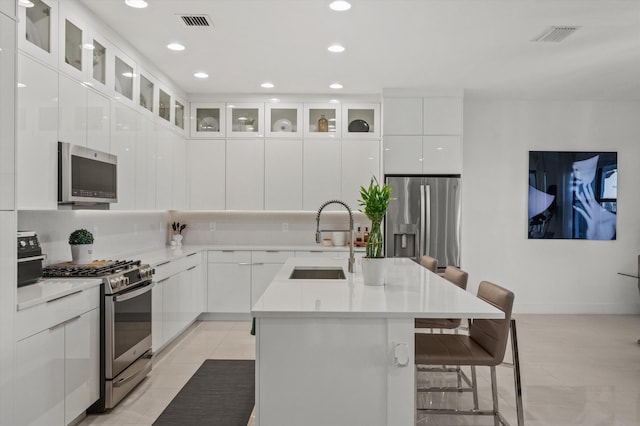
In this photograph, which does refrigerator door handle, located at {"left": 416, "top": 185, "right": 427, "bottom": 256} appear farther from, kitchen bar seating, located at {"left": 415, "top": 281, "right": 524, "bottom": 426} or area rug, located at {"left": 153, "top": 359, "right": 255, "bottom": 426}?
kitchen bar seating, located at {"left": 415, "top": 281, "right": 524, "bottom": 426}

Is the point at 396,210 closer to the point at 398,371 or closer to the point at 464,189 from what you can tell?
the point at 464,189

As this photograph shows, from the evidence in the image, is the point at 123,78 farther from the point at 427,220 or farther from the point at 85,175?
the point at 427,220

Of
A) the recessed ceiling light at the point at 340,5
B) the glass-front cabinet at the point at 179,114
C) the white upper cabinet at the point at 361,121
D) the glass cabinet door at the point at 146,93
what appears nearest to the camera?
the recessed ceiling light at the point at 340,5

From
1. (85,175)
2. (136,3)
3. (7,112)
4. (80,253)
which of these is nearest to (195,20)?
(136,3)

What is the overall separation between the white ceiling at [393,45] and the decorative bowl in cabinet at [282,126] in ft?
1.41

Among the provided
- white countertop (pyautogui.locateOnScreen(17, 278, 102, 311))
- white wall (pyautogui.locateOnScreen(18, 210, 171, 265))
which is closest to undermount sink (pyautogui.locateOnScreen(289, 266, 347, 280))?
white countertop (pyautogui.locateOnScreen(17, 278, 102, 311))

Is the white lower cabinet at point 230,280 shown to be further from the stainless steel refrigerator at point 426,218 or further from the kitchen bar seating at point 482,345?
the kitchen bar seating at point 482,345

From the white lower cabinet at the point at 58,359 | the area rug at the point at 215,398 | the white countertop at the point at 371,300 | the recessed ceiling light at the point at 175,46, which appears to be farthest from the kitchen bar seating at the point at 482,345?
the recessed ceiling light at the point at 175,46

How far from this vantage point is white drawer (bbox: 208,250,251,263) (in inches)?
223

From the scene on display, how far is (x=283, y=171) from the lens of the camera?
593cm

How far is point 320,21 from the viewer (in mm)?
3562

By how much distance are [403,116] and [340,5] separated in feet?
8.09

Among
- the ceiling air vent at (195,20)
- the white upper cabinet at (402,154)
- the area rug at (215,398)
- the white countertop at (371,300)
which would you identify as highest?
the ceiling air vent at (195,20)

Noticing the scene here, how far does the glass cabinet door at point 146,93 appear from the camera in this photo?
14.5ft
